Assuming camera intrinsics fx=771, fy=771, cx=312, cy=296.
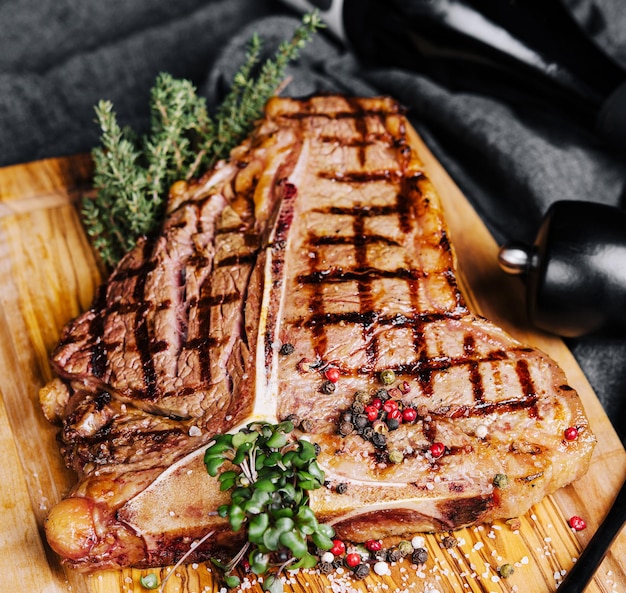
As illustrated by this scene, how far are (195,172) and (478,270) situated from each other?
1450 millimetres

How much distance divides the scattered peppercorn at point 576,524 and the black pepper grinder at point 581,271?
2.66 feet

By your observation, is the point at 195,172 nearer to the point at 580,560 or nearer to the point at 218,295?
the point at 218,295

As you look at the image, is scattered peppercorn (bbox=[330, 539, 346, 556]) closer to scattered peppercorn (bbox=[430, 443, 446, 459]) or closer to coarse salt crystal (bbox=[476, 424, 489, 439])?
scattered peppercorn (bbox=[430, 443, 446, 459])

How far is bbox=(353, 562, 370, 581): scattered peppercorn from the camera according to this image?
8.93 feet

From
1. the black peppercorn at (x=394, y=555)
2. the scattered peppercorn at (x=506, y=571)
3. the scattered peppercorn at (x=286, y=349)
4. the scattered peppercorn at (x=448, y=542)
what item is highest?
the scattered peppercorn at (x=286, y=349)

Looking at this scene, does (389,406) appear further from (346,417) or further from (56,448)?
(56,448)

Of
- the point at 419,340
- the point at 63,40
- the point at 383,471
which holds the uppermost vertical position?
the point at 63,40

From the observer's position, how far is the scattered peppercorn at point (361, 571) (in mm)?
2721

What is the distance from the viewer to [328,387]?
277 centimetres

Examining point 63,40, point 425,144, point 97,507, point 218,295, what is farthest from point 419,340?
point 63,40

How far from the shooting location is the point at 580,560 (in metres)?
2.78

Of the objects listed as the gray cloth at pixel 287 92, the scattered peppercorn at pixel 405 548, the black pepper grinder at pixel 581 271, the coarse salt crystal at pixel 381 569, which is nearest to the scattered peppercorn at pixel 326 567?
the coarse salt crystal at pixel 381 569

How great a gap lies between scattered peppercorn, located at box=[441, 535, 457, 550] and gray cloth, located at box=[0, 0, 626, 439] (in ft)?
3.57

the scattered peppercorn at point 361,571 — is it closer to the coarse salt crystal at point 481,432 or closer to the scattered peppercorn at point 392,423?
the scattered peppercorn at point 392,423
